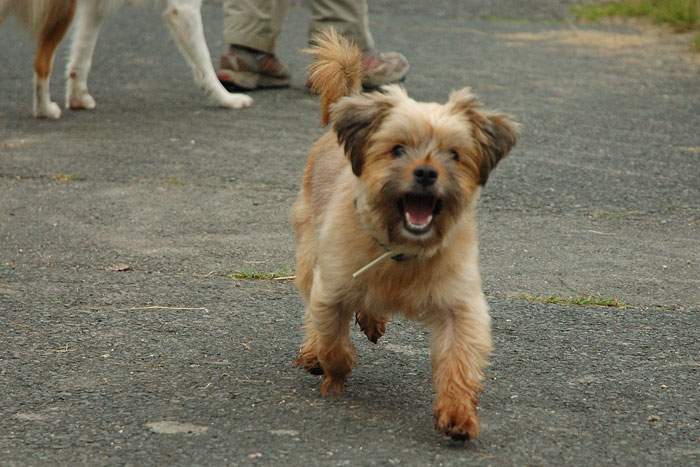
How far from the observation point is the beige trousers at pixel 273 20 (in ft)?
32.1

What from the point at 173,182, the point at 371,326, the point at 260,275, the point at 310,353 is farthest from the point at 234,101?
the point at 310,353

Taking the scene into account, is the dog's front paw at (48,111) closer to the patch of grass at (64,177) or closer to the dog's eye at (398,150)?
the patch of grass at (64,177)

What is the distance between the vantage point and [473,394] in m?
4.12

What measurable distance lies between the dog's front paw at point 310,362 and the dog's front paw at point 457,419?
0.79 m

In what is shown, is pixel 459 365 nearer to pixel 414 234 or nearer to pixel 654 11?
pixel 414 234

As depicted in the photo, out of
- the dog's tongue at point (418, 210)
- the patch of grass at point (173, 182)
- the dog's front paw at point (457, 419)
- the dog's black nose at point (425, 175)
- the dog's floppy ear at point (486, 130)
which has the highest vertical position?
the dog's floppy ear at point (486, 130)

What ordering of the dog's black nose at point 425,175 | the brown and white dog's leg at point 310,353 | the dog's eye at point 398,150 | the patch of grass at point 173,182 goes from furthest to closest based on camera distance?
the patch of grass at point 173,182 < the brown and white dog's leg at point 310,353 < the dog's eye at point 398,150 < the dog's black nose at point 425,175

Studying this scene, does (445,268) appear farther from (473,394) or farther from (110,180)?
(110,180)

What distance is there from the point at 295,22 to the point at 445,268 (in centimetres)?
1031

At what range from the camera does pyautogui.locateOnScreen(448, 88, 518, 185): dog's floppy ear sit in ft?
13.7

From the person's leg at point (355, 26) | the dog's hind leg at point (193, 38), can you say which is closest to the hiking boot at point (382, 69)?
the person's leg at point (355, 26)

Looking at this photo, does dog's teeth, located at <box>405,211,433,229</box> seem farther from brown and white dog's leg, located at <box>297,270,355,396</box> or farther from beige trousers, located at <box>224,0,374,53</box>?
beige trousers, located at <box>224,0,374,53</box>

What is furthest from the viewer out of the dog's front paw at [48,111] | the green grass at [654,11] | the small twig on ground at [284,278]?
the green grass at [654,11]

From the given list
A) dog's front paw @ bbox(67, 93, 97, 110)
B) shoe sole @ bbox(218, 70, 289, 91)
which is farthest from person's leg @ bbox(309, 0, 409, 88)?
dog's front paw @ bbox(67, 93, 97, 110)
